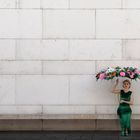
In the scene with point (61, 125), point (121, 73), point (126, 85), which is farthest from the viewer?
point (61, 125)

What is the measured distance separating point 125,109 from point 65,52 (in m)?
2.50

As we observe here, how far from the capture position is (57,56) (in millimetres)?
13500

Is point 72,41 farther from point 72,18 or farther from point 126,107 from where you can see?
point 126,107

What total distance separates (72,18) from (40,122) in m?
3.23

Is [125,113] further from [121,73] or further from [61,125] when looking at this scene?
[61,125]

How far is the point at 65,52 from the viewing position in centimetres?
1350

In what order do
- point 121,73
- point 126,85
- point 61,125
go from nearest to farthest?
point 121,73 → point 126,85 → point 61,125
